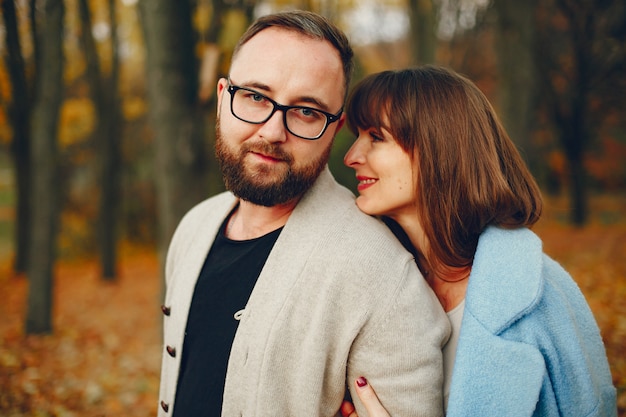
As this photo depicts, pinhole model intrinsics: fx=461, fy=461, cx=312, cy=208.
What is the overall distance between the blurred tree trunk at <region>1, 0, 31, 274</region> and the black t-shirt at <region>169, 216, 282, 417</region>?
705 centimetres

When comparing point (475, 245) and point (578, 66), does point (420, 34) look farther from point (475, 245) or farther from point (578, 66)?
point (475, 245)

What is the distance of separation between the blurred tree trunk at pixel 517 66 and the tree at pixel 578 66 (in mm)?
6047

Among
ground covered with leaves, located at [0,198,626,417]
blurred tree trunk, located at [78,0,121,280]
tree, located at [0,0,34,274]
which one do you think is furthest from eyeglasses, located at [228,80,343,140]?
blurred tree trunk, located at [78,0,121,280]

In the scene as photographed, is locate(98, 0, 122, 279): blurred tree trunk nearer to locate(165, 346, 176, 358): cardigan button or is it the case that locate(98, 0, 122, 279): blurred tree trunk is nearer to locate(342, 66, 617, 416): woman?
locate(165, 346, 176, 358): cardigan button

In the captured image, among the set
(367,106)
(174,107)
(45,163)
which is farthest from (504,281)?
(45,163)

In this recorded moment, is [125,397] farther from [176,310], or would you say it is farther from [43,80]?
[43,80]

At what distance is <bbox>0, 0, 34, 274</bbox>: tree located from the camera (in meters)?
7.03

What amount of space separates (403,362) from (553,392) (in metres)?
0.60

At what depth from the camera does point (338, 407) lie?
5.96ft

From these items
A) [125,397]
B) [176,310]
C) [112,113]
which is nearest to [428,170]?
[176,310]

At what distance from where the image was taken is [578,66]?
39.2 ft

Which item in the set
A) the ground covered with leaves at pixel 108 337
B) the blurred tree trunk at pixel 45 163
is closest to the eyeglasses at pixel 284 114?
the ground covered with leaves at pixel 108 337

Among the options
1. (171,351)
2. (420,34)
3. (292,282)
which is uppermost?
(420,34)

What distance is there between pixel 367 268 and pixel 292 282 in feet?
0.95
